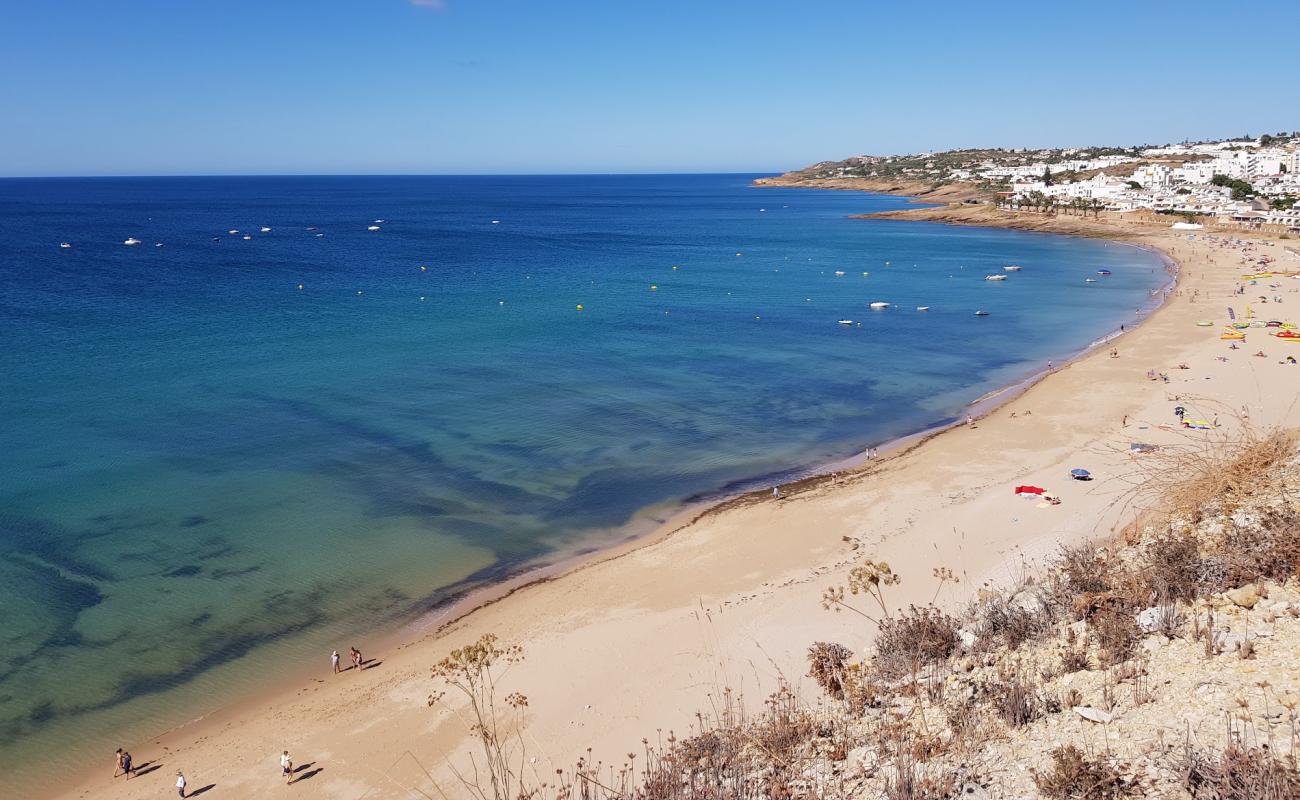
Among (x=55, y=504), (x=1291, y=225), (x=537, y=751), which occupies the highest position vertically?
(x=1291, y=225)

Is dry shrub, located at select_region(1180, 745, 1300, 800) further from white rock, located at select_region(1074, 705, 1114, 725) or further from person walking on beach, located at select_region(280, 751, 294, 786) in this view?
person walking on beach, located at select_region(280, 751, 294, 786)

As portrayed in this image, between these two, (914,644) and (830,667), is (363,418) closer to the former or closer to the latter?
(830,667)

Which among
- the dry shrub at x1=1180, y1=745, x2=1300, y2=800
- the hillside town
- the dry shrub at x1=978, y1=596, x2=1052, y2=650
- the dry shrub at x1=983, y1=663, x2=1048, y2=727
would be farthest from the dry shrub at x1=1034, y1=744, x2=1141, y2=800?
the hillside town

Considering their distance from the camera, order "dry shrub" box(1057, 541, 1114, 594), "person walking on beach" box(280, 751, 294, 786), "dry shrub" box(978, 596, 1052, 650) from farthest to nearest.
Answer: "person walking on beach" box(280, 751, 294, 786) → "dry shrub" box(1057, 541, 1114, 594) → "dry shrub" box(978, 596, 1052, 650)

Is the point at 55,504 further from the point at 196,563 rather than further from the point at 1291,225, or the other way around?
the point at 1291,225

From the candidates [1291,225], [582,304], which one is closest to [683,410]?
[582,304]

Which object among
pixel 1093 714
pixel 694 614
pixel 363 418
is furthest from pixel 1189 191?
pixel 1093 714
